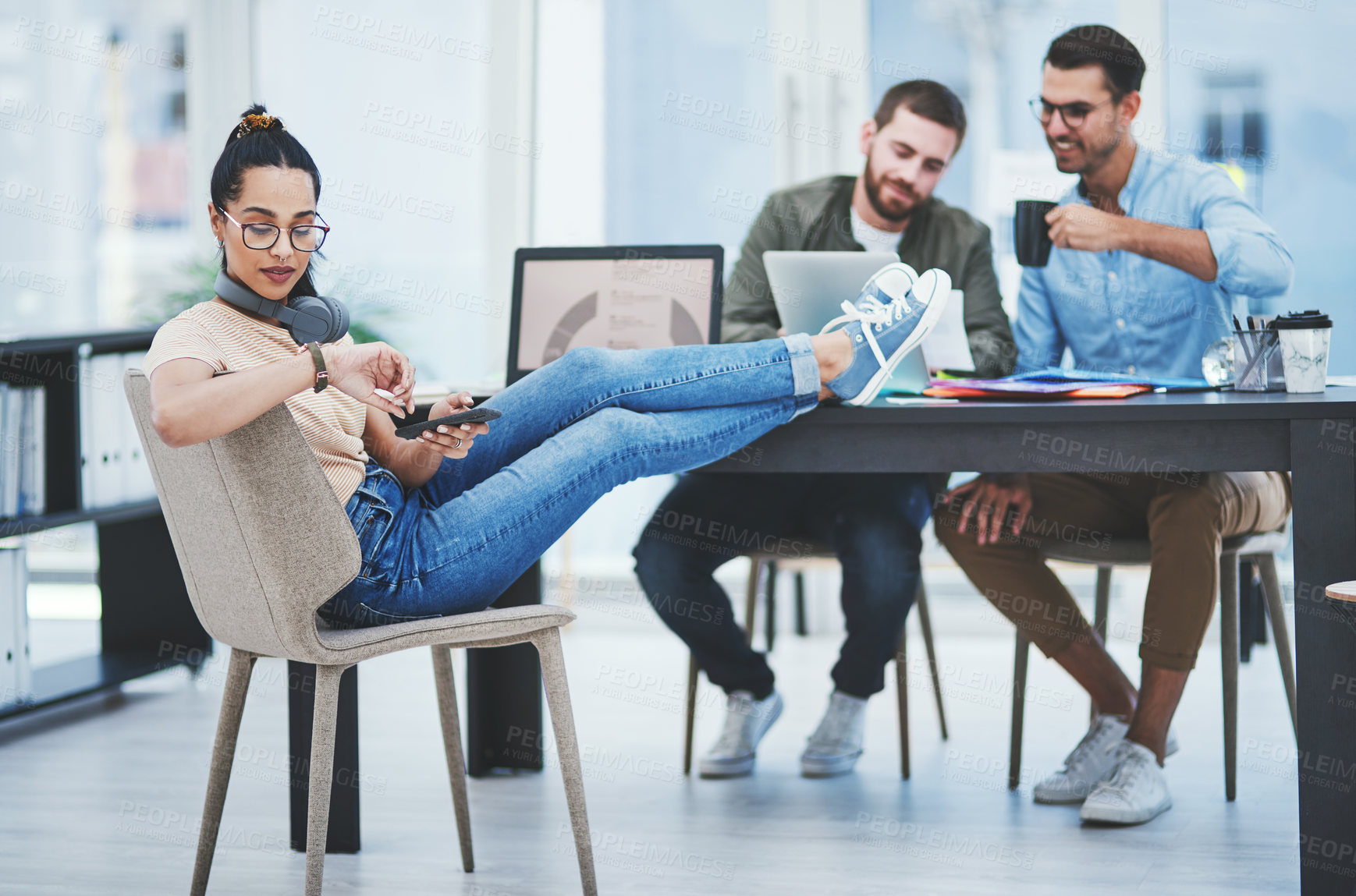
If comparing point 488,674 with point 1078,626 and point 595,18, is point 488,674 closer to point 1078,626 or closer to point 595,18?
point 1078,626

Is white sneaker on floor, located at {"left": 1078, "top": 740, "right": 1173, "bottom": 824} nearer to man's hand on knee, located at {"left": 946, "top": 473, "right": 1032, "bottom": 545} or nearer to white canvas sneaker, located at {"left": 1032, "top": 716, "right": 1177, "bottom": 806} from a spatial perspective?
white canvas sneaker, located at {"left": 1032, "top": 716, "right": 1177, "bottom": 806}

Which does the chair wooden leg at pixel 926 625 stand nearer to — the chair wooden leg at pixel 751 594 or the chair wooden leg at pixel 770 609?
the chair wooden leg at pixel 751 594

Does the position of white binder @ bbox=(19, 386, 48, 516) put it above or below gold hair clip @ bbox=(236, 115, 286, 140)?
below

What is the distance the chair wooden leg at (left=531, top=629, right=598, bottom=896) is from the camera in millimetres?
1632

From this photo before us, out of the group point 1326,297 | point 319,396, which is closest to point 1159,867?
point 319,396

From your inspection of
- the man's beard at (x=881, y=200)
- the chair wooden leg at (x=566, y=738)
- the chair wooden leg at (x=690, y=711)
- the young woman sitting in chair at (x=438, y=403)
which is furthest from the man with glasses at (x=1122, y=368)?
the chair wooden leg at (x=566, y=738)

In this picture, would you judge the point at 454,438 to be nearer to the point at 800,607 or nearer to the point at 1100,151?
the point at 1100,151

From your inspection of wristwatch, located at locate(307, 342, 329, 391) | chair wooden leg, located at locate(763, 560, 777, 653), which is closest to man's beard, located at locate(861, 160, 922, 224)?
chair wooden leg, located at locate(763, 560, 777, 653)

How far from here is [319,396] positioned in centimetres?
171

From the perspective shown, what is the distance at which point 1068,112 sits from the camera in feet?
7.82

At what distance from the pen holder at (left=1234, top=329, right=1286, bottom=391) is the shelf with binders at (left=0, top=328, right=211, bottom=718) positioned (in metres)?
2.37

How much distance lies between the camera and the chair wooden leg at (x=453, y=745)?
6.24 ft

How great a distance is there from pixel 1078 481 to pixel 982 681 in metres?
1.05

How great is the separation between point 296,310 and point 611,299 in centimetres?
66
